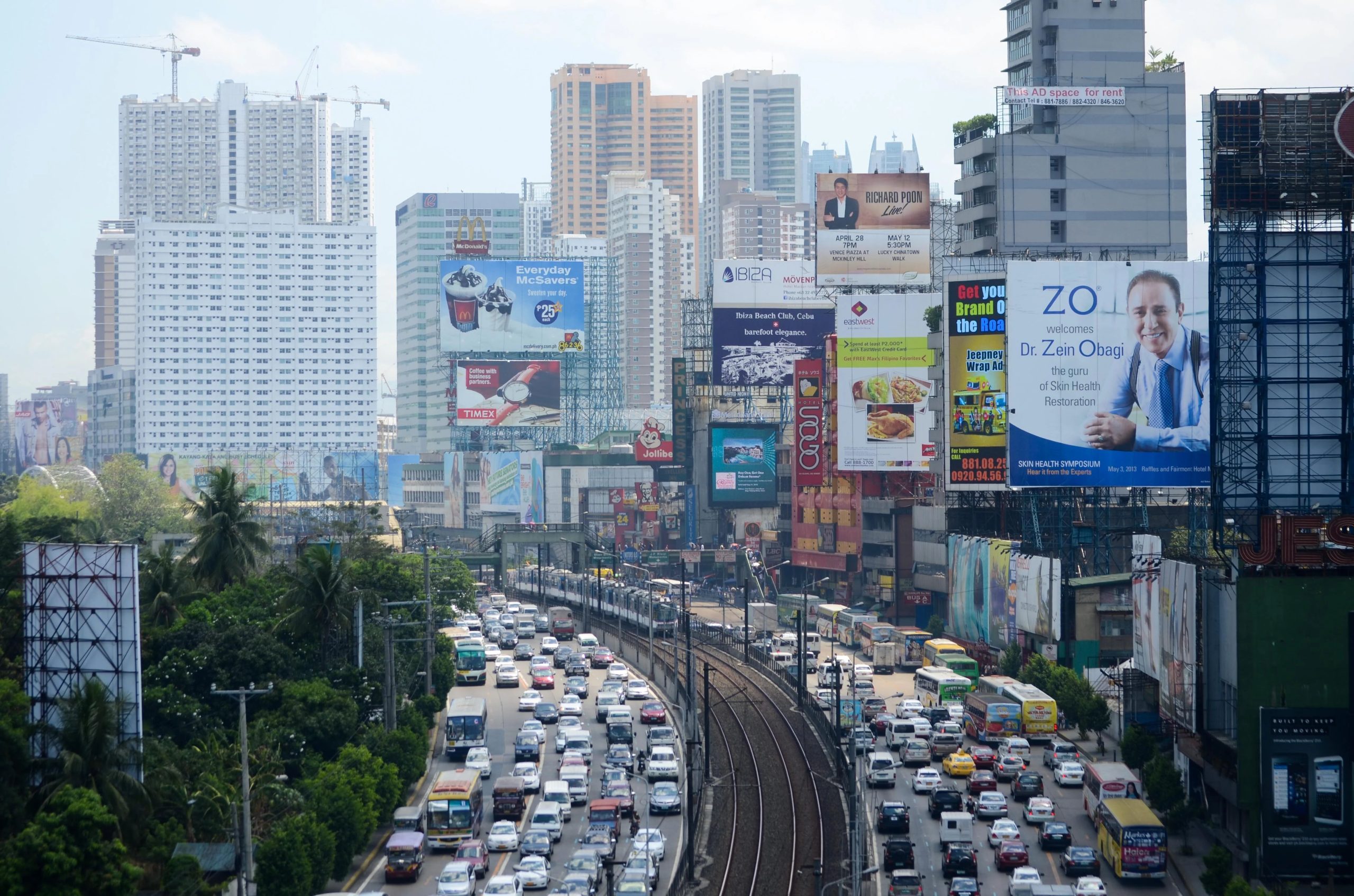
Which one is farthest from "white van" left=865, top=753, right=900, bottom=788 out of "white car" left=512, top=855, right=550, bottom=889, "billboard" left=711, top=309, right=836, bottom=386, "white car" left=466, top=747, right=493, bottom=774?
"billboard" left=711, top=309, right=836, bottom=386

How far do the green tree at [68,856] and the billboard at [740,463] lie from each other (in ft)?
369

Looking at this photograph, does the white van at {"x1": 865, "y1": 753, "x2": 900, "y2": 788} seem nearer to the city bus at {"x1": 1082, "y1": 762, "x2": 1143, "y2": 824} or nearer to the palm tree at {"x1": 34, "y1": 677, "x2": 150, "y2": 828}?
the city bus at {"x1": 1082, "y1": 762, "x2": 1143, "y2": 824}

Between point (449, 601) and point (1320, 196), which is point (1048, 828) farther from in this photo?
point (449, 601)

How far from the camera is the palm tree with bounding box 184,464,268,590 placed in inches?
3187

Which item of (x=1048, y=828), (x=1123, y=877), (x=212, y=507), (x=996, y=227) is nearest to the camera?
(x=1123, y=877)

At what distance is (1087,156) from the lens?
11200cm

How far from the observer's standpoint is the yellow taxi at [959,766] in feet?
216

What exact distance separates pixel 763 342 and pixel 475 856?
364 feet

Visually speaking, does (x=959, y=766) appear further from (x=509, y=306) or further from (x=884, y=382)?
(x=509, y=306)

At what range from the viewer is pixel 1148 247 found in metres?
112

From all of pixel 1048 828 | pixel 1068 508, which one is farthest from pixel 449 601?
pixel 1048 828

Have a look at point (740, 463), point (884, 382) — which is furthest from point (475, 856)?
point (740, 463)

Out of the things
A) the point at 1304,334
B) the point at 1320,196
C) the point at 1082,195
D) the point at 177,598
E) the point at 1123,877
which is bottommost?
the point at 1123,877

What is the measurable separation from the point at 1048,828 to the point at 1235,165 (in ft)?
71.4
